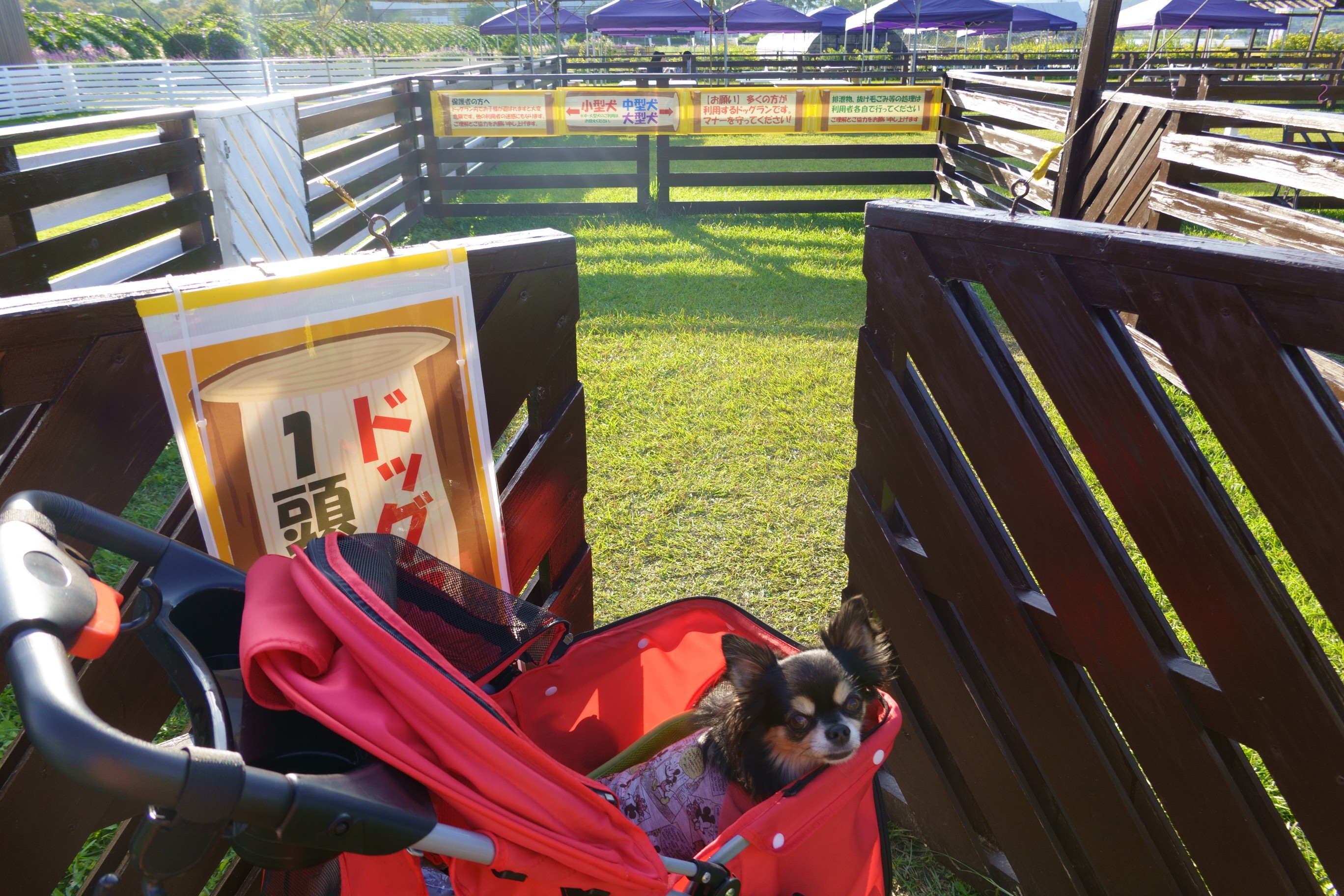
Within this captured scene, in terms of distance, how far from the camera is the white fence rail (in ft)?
55.7

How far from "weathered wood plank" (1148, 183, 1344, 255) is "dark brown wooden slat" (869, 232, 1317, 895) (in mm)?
3592

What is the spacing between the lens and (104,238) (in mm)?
4688

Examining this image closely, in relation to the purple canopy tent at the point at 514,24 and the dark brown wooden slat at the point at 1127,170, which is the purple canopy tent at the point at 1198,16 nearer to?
the dark brown wooden slat at the point at 1127,170

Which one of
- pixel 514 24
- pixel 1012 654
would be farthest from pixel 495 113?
pixel 514 24

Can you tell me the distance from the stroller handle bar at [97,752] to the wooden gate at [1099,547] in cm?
128

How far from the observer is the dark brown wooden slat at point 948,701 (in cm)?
202

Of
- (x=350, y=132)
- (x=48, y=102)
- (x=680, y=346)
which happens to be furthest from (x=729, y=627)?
(x=48, y=102)

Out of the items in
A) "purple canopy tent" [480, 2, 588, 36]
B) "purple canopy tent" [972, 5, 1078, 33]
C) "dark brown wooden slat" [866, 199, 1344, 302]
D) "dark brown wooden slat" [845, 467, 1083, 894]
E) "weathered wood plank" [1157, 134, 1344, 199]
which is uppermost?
"purple canopy tent" [480, 2, 588, 36]

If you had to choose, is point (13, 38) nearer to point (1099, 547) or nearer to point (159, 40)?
point (159, 40)

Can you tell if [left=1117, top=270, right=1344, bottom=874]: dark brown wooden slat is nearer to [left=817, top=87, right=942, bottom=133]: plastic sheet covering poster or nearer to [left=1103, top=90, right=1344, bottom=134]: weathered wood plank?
[left=1103, top=90, right=1344, bottom=134]: weathered wood plank

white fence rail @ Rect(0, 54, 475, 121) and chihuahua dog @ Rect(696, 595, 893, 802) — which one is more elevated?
white fence rail @ Rect(0, 54, 475, 121)

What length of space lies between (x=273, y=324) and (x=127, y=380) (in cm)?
26

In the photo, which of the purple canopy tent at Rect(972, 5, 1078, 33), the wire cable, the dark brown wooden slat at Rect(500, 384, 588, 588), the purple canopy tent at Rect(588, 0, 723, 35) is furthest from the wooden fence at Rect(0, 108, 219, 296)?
the purple canopy tent at Rect(972, 5, 1078, 33)

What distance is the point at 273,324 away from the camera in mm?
1579
